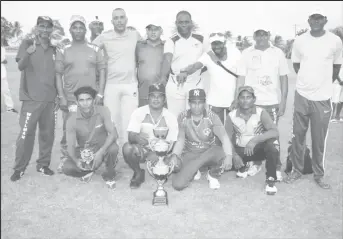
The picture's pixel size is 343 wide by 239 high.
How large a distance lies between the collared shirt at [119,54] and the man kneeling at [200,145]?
1276mm

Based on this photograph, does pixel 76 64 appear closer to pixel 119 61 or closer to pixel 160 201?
pixel 119 61

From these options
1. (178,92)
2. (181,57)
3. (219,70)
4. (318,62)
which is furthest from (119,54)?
(318,62)

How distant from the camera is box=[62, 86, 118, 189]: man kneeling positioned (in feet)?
17.2

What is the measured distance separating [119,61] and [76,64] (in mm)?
733

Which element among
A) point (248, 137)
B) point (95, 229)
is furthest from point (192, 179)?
point (95, 229)

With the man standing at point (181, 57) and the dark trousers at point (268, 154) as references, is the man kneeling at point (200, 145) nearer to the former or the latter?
the dark trousers at point (268, 154)

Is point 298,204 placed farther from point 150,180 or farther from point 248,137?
point 150,180

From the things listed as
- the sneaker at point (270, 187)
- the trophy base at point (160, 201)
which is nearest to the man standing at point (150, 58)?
the trophy base at point (160, 201)

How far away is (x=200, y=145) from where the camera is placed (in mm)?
5488

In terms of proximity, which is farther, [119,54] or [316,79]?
[119,54]

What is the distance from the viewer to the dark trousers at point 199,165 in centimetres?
521

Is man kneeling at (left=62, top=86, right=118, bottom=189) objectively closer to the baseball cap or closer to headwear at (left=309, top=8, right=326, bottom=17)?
the baseball cap

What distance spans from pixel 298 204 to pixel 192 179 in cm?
156

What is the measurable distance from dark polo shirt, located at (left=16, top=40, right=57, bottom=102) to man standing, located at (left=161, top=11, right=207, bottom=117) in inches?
71.1
